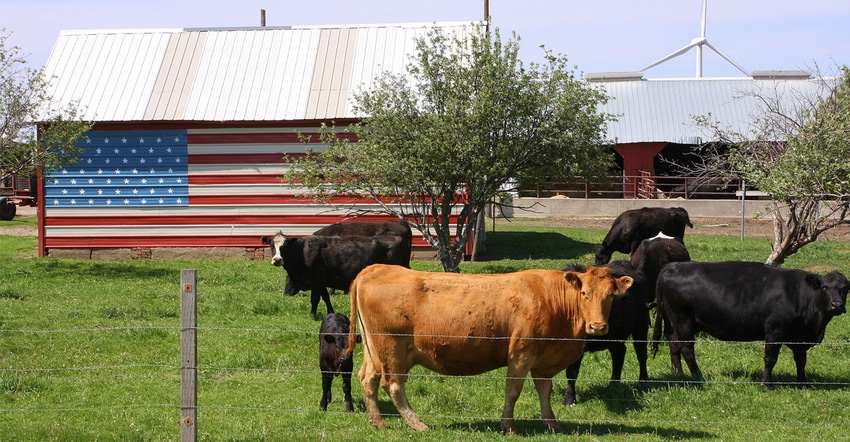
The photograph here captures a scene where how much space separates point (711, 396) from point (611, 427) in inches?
66.5

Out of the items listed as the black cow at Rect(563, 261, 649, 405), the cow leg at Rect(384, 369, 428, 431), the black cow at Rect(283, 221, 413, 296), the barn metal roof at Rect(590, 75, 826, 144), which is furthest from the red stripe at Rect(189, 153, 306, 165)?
the barn metal roof at Rect(590, 75, 826, 144)

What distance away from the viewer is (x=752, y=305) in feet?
37.8

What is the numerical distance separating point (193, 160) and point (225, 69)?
129 inches

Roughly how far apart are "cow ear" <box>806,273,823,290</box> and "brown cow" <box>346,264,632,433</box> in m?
3.38

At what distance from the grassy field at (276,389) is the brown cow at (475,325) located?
0.52 m

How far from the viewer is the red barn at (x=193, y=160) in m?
25.0

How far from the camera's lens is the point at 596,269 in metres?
9.58

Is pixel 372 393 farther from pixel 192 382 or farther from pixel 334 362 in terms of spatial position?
pixel 192 382

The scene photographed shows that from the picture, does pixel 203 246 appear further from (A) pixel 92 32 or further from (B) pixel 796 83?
(B) pixel 796 83

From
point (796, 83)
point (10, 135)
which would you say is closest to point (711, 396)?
point (10, 135)

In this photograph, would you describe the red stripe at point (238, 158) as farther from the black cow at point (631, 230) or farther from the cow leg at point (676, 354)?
the cow leg at point (676, 354)

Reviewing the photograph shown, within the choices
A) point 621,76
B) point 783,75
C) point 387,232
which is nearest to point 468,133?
point 387,232

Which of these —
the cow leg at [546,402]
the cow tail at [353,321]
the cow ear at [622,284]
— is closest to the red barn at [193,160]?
the cow tail at [353,321]

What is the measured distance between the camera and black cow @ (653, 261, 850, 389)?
444 inches
